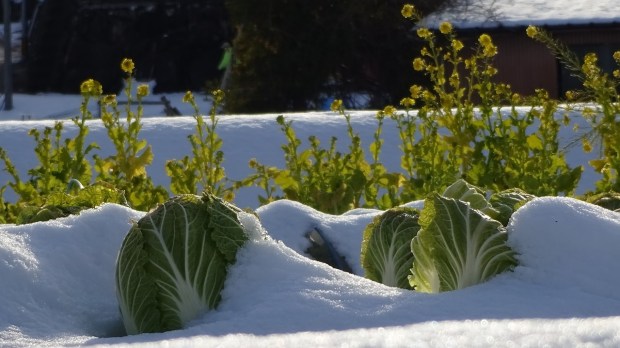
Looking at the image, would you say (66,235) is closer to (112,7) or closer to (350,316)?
(350,316)

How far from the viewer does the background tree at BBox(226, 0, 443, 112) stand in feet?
65.2

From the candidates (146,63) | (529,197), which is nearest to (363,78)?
(146,63)

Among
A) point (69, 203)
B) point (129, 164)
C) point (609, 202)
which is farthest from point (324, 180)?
point (609, 202)

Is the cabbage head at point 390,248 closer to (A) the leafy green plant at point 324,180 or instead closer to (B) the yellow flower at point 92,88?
(A) the leafy green plant at point 324,180

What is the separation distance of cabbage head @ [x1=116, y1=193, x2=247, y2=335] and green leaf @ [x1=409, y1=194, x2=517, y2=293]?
0.37 m

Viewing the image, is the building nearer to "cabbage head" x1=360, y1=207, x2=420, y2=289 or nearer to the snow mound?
"cabbage head" x1=360, y1=207, x2=420, y2=289

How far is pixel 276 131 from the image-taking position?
7.16 metres

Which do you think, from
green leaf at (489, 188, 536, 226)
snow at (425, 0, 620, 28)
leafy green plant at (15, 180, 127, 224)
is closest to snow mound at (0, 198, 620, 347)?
green leaf at (489, 188, 536, 226)

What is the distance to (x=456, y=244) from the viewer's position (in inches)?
90.5

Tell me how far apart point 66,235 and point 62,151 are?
9.52ft

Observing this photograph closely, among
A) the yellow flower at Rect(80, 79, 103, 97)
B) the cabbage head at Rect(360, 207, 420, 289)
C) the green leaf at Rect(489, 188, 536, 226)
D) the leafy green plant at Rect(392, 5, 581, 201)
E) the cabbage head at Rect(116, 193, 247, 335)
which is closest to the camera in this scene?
the cabbage head at Rect(116, 193, 247, 335)

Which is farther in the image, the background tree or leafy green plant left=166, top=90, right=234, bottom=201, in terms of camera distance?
the background tree

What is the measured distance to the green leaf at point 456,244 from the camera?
87.7 inches

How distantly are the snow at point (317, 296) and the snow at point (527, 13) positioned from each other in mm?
18470
